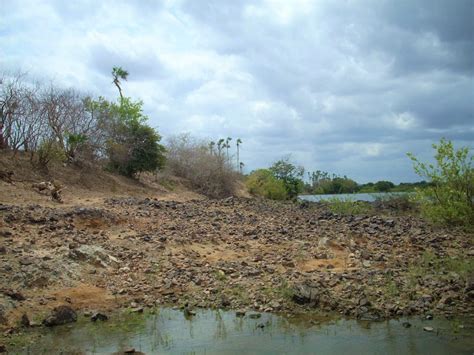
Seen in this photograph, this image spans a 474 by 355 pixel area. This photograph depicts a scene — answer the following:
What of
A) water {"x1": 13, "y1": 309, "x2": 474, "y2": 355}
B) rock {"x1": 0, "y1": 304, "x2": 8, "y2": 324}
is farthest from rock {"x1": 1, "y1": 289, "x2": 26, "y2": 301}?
water {"x1": 13, "y1": 309, "x2": 474, "y2": 355}

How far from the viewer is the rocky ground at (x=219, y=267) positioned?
8477mm

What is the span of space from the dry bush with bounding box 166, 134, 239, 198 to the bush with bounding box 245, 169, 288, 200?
3.29 meters

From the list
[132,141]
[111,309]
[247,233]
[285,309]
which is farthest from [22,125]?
[285,309]

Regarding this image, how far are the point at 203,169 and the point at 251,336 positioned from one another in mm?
32573

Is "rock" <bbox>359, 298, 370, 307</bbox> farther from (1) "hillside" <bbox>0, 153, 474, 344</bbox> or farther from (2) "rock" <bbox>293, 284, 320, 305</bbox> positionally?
(2) "rock" <bbox>293, 284, 320, 305</bbox>

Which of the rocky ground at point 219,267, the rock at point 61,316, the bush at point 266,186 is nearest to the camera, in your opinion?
the rock at point 61,316

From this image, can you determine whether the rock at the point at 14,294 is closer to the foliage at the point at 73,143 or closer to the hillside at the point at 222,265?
the hillside at the point at 222,265

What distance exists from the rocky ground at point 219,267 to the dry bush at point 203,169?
23.1m

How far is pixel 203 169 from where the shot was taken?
39594 mm

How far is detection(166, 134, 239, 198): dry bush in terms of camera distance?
3922 centimetres

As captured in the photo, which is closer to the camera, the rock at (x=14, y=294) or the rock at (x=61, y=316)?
the rock at (x=61, y=316)

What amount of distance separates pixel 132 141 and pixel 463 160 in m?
25.2

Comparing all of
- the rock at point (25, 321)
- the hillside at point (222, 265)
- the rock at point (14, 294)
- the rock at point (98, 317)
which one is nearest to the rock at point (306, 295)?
the hillside at point (222, 265)

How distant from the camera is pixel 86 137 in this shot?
30.0 m
